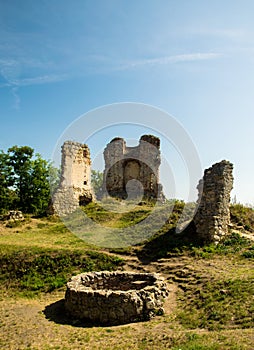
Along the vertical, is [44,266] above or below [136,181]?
below

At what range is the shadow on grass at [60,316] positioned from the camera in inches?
369

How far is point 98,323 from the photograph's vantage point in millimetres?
9383

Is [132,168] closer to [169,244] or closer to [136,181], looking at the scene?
[136,181]

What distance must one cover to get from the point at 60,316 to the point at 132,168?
79.6 feet

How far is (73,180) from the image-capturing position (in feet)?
86.0

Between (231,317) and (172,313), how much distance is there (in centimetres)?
192

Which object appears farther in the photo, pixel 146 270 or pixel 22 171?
pixel 22 171

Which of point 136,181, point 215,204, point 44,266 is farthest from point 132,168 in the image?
point 44,266

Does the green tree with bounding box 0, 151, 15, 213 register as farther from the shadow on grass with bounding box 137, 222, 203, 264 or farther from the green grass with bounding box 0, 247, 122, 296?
the shadow on grass with bounding box 137, 222, 203, 264

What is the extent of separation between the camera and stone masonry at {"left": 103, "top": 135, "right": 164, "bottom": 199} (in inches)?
1250

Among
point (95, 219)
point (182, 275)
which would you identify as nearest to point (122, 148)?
point (95, 219)

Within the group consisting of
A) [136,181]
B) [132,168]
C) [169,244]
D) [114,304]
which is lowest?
[114,304]

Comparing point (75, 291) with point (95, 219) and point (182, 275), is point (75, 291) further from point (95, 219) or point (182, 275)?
point (95, 219)

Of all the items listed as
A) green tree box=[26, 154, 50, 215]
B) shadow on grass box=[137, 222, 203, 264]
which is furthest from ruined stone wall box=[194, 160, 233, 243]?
green tree box=[26, 154, 50, 215]
